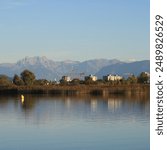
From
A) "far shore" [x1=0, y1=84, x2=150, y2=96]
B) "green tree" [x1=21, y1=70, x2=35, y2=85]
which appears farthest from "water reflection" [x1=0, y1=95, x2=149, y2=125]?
"green tree" [x1=21, y1=70, x2=35, y2=85]

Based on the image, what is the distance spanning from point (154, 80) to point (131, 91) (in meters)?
93.4

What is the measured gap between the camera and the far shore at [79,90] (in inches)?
3782

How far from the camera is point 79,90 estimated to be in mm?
100938

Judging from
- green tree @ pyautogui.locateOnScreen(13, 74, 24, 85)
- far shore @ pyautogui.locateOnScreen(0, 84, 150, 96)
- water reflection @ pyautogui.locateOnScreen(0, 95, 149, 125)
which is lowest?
water reflection @ pyautogui.locateOnScreen(0, 95, 149, 125)

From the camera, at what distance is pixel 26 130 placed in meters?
27.0

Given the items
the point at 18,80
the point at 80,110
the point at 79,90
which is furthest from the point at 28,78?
the point at 80,110

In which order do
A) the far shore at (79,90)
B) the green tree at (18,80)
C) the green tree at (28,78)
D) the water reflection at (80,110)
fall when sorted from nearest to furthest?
the water reflection at (80,110) < the far shore at (79,90) < the green tree at (18,80) < the green tree at (28,78)

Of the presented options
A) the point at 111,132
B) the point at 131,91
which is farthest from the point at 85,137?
the point at 131,91

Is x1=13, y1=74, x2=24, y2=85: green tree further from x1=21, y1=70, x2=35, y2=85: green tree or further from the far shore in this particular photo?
the far shore

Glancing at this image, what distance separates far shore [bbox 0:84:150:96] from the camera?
96062mm

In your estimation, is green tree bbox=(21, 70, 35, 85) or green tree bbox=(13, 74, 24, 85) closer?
green tree bbox=(13, 74, 24, 85)

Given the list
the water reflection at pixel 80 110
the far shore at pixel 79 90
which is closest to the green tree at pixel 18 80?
the far shore at pixel 79 90

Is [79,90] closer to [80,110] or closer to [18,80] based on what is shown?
[18,80]

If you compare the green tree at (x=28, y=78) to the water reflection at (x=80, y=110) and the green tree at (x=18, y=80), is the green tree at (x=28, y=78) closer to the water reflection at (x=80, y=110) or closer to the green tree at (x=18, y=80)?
the green tree at (x=18, y=80)
